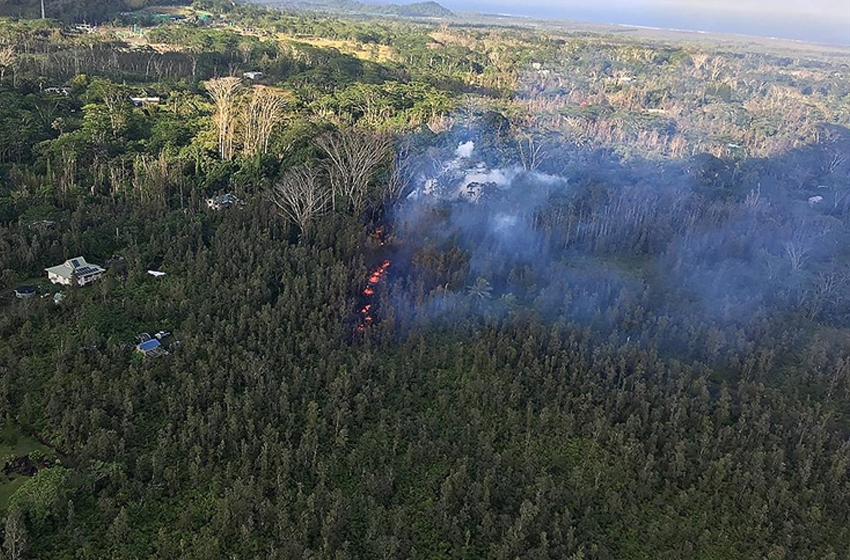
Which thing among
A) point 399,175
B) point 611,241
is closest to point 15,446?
point 399,175

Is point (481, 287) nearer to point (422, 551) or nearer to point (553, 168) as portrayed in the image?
point (422, 551)

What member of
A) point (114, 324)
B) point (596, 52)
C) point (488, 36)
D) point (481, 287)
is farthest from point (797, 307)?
point (488, 36)

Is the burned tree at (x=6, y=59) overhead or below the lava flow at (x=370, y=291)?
overhead

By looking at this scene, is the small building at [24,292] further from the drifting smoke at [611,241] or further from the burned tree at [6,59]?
the burned tree at [6,59]

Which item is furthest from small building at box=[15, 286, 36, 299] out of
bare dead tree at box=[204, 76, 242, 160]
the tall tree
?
bare dead tree at box=[204, 76, 242, 160]

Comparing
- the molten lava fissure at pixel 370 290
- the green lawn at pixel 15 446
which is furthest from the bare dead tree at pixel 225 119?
the green lawn at pixel 15 446
